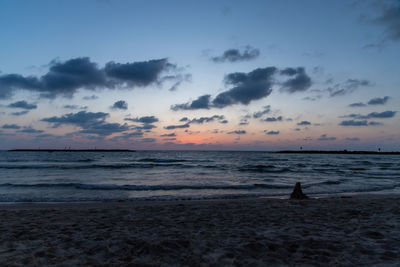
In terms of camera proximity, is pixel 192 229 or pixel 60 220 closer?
pixel 192 229

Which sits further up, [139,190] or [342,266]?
[342,266]

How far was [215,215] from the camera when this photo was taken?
26.4 feet

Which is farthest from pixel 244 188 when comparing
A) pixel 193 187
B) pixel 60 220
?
pixel 60 220

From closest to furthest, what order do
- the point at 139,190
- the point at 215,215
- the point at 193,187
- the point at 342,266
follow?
the point at 342,266, the point at 215,215, the point at 139,190, the point at 193,187

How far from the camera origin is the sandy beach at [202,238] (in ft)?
14.0

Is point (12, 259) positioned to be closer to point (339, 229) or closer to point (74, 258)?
point (74, 258)

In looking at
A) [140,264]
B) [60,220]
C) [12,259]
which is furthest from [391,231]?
[60,220]

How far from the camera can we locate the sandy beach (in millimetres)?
4281

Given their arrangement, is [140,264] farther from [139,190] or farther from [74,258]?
[139,190]

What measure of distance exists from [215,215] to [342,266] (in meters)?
4.47

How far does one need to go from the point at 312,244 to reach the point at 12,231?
6982 millimetres

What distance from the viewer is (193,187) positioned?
18.1 metres

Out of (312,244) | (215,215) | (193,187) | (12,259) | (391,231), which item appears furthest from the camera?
(193,187)

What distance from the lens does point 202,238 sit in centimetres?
546
